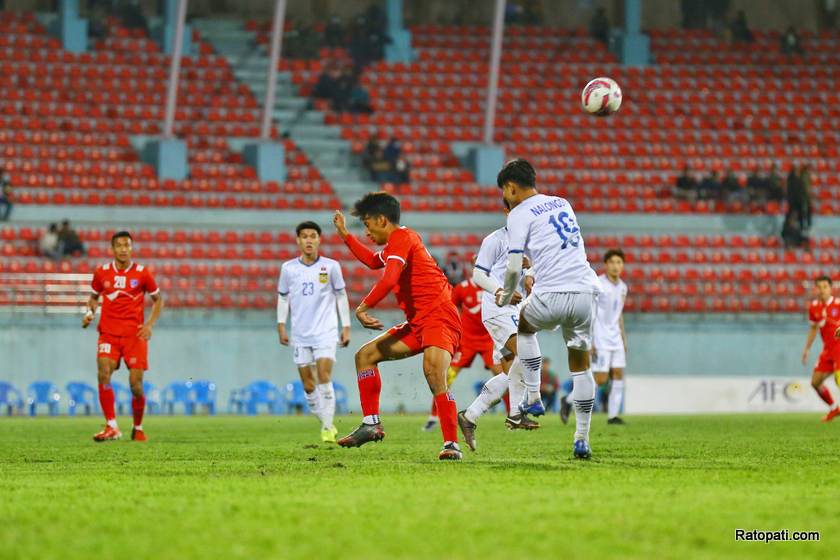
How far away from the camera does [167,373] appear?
2941 cm

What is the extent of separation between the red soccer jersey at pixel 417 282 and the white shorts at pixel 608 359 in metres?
11.0

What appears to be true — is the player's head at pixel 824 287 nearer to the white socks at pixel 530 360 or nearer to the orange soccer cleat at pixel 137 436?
the orange soccer cleat at pixel 137 436

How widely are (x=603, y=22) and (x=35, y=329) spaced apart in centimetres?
2220

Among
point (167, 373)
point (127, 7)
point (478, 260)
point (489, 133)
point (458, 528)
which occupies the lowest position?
point (167, 373)

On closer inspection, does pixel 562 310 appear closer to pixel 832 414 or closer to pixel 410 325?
pixel 410 325

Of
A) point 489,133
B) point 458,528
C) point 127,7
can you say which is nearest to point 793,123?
point 489,133

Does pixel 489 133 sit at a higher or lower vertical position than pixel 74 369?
higher

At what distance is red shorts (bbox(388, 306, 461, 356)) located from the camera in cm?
1120

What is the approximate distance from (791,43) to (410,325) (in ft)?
118

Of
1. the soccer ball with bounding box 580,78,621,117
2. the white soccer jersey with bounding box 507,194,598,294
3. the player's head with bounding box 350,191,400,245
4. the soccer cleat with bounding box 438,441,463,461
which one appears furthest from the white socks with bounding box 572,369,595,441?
the soccer ball with bounding box 580,78,621,117

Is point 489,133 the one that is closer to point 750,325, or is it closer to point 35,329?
point 750,325

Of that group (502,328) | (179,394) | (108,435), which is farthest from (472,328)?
(179,394)

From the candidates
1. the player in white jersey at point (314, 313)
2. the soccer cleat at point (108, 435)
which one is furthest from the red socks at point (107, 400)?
the player in white jersey at point (314, 313)

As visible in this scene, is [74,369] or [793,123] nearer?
[74,369]
